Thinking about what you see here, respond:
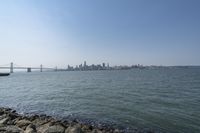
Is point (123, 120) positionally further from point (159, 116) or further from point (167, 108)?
point (167, 108)

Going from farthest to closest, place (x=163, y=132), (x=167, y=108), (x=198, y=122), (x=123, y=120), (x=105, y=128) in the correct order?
(x=167, y=108), (x=123, y=120), (x=198, y=122), (x=105, y=128), (x=163, y=132)

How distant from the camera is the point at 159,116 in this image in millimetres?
14477

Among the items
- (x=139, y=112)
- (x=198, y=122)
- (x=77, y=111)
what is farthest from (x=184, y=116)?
(x=77, y=111)

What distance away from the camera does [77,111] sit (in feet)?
56.6

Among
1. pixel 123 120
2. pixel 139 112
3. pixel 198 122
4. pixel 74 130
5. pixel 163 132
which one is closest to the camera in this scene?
pixel 74 130

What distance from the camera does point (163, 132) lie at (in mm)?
11281

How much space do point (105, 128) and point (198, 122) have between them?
6191mm

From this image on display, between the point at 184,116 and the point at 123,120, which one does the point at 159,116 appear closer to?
the point at 184,116

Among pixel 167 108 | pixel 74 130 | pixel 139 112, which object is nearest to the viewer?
pixel 74 130

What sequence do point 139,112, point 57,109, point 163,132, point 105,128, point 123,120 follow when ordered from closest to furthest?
point 163,132 < point 105,128 < point 123,120 < point 139,112 < point 57,109

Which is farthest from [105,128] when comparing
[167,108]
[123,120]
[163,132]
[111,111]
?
[167,108]

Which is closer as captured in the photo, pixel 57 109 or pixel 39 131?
pixel 39 131

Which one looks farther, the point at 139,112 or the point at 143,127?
the point at 139,112

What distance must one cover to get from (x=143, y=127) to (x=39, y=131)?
6.19 meters
